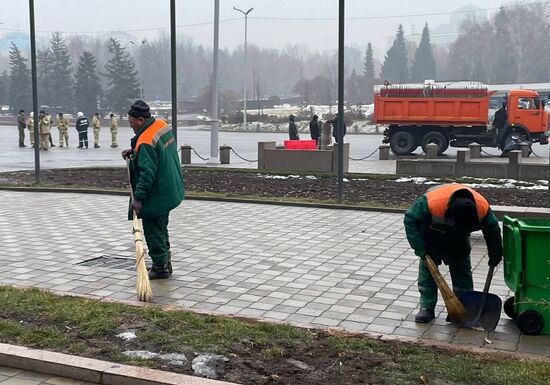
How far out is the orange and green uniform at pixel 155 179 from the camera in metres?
6.53

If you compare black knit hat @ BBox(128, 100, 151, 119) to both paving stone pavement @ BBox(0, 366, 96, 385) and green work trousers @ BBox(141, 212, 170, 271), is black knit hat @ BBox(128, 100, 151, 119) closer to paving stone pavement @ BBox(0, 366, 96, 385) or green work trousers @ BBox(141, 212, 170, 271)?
green work trousers @ BBox(141, 212, 170, 271)

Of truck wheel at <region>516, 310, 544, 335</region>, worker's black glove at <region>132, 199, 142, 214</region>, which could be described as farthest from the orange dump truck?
truck wheel at <region>516, 310, 544, 335</region>

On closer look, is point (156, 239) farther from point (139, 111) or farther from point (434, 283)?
point (434, 283)

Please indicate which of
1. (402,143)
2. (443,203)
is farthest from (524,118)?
(443,203)

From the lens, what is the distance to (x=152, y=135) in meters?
6.60

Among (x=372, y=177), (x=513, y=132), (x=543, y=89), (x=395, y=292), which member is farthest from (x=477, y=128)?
(x=543, y=89)

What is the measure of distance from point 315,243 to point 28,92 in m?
74.9

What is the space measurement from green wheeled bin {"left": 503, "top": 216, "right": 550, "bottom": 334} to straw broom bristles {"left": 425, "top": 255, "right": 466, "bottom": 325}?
413 millimetres

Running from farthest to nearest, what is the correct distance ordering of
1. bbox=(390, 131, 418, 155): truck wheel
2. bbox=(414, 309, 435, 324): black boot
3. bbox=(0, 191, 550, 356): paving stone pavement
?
bbox=(390, 131, 418, 155): truck wheel < bbox=(0, 191, 550, 356): paving stone pavement < bbox=(414, 309, 435, 324): black boot

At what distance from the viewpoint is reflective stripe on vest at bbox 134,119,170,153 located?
6.57m

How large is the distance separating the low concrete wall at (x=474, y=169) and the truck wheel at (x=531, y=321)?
11736 millimetres

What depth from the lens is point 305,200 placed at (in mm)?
12383

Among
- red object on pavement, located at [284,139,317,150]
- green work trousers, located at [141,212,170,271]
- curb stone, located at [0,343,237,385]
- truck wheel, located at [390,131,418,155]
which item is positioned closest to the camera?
curb stone, located at [0,343,237,385]

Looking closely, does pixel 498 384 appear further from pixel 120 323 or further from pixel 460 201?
pixel 120 323
